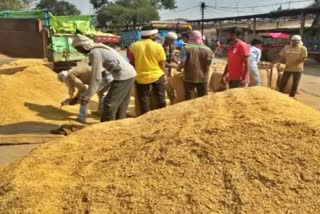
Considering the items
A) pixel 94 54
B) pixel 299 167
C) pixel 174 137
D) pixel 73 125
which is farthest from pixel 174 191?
pixel 73 125

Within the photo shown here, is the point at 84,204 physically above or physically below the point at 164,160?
below

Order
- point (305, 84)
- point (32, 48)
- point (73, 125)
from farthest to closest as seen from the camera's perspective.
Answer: point (305, 84), point (32, 48), point (73, 125)

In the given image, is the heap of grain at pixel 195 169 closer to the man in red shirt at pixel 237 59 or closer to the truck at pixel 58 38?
the man in red shirt at pixel 237 59

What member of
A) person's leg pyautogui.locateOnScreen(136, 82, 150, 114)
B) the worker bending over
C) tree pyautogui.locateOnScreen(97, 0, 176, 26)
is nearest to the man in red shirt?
person's leg pyautogui.locateOnScreen(136, 82, 150, 114)

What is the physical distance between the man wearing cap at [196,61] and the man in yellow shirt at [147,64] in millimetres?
537

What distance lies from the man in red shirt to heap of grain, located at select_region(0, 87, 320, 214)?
3.71 meters

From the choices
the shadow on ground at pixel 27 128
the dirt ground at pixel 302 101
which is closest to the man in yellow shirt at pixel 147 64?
the shadow on ground at pixel 27 128

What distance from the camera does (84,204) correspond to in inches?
128

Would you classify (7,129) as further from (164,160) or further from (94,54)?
(164,160)

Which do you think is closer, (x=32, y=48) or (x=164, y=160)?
(x=164, y=160)

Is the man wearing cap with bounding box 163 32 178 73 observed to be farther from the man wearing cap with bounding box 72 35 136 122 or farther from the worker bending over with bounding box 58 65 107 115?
the man wearing cap with bounding box 72 35 136 122

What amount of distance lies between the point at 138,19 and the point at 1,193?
70110mm

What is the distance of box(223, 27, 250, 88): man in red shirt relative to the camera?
7.64 m

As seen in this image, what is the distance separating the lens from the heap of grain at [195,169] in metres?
3.06
